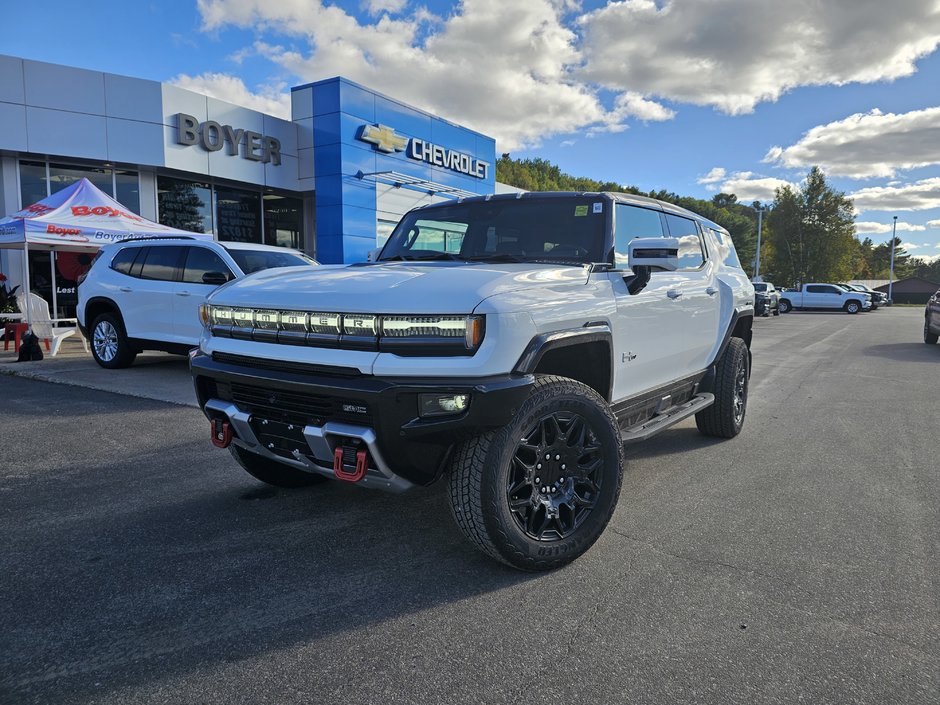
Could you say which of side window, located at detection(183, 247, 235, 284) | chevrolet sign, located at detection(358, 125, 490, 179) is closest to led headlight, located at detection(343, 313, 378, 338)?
side window, located at detection(183, 247, 235, 284)

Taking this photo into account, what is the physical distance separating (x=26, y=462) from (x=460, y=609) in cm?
384

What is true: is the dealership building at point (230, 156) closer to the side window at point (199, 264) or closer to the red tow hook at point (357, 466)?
the side window at point (199, 264)

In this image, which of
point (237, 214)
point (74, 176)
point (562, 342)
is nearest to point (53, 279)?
point (74, 176)

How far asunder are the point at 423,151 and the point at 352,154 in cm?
381

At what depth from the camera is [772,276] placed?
59062mm

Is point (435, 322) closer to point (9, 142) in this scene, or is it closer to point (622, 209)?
point (622, 209)

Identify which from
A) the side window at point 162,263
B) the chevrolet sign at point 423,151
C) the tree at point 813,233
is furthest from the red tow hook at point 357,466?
the tree at point 813,233

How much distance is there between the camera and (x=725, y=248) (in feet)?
19.1

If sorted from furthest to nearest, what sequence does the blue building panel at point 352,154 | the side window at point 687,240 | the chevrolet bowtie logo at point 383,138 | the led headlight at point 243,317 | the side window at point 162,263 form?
the chevrolet bowtie logo at point 383,138 < the blue building panel at point 352,154 < the side window at point 162,263 < the side window at point 687,240 < the led headlight at point 243,317

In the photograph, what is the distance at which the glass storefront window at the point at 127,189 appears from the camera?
1583cm

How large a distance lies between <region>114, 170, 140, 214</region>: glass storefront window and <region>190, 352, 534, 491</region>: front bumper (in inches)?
611

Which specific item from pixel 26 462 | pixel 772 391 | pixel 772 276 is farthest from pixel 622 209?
pixel 772 276

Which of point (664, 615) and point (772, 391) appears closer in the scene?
point (664, 615)

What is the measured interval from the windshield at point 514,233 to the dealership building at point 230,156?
14.1 metres
